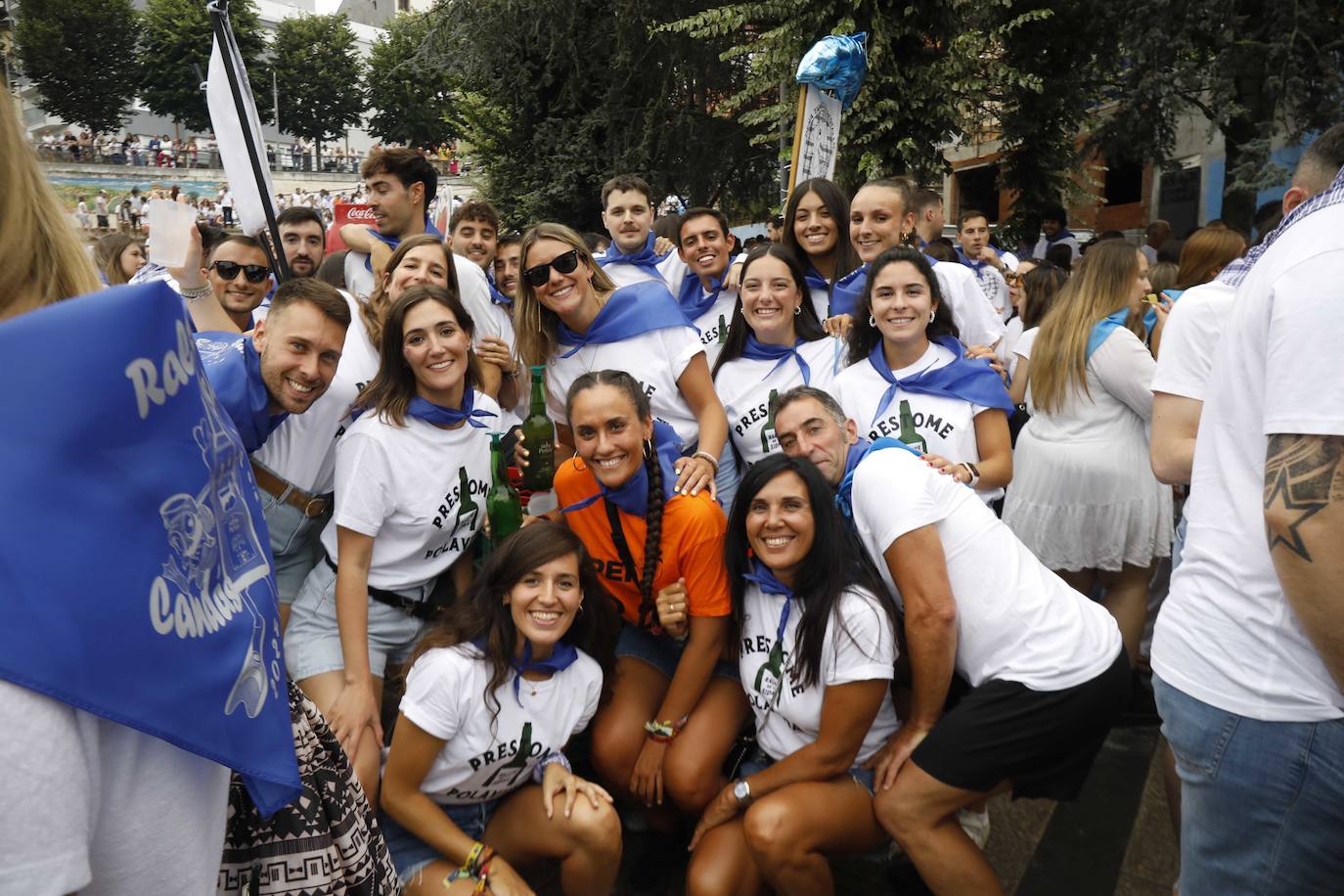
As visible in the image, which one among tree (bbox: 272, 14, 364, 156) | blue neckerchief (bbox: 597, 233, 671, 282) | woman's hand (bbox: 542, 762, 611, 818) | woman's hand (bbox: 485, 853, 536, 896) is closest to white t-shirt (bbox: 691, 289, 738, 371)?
blue neckerchief (bbox: 597, 233, 671, 282)

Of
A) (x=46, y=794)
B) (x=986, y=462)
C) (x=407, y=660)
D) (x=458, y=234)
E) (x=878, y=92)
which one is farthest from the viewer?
(x=878, y=92)

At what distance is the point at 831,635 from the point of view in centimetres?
270

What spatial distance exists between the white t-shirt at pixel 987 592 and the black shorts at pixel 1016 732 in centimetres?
4

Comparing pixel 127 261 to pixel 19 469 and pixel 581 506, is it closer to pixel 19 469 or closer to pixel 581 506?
pixel 581 506

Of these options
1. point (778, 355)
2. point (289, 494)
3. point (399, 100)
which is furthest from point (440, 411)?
point (399, 100)

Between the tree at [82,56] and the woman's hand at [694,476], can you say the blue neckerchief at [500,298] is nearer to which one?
the woman's hand at [694,476]

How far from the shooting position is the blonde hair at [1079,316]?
12.9 feet

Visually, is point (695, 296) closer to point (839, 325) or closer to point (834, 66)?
point (839, 325)

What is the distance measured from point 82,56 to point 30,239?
201ft

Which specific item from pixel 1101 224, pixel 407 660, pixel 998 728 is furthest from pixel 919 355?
pixel 1101 224

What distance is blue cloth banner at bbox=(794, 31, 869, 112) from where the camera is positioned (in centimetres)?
548

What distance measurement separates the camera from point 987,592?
2633 mm

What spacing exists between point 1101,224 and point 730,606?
2406 cm

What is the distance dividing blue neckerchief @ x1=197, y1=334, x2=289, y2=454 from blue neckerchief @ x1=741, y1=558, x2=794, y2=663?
1.65 metres
